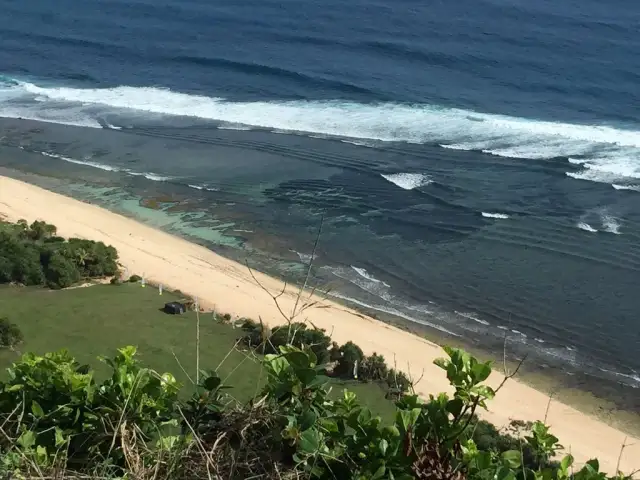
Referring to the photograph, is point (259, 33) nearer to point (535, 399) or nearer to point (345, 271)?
point (345, 271)

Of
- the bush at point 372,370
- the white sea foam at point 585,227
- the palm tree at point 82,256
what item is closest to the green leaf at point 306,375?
the bush at point 372,370

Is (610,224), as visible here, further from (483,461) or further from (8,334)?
(483,461)

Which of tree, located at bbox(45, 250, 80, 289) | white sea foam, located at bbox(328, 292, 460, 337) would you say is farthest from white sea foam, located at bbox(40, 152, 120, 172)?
white sea foam, located at bbox(328, 292, 460, 337)

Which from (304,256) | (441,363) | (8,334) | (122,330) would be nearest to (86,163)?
(304,256)

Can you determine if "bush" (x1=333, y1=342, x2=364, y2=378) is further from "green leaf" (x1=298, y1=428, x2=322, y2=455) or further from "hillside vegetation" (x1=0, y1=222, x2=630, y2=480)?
"green leaf" (x1=298, y1=428, x2=322, y2=455)

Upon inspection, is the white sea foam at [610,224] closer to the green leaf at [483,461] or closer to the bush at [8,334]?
the bush at [8,334]
